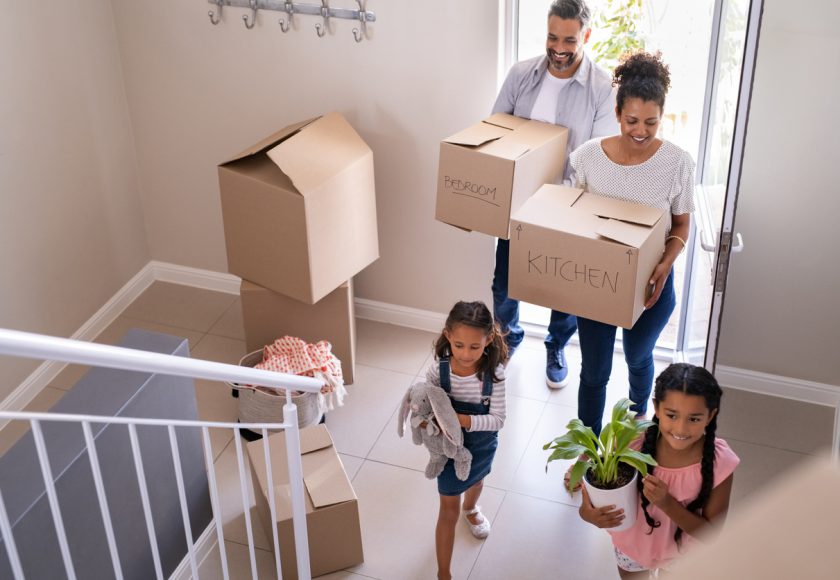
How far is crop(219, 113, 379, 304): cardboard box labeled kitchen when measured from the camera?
304cm

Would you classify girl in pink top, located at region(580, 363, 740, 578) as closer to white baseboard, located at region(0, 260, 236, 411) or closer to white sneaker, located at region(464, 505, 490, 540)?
white sneaker, located at region(464, 505, 490, 540)

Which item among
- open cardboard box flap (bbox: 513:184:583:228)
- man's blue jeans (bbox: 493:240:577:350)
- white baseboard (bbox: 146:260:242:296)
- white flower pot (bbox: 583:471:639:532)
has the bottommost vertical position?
white baseboard (bbox: 146:260:242:296)

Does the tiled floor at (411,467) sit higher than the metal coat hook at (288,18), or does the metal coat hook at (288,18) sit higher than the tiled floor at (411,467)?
the metal coat hook at (288,18)

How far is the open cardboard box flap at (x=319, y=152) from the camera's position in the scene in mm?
3014

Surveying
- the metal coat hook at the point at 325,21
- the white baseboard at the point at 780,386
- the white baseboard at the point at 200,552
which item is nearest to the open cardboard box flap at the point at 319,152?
the metal coat hook at the point at 325,21

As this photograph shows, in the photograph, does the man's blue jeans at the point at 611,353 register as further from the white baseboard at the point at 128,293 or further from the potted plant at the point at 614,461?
the white baseboard at the point at 128,293

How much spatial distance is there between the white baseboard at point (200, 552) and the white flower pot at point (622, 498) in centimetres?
118

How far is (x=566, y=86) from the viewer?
2.94 metres

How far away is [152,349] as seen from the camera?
247 centimetres

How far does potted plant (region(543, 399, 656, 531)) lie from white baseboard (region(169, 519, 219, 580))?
1161 millimetres

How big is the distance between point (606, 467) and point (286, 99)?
2.05 meters

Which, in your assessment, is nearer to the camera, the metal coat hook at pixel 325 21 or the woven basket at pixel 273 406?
the woven basket at pixel 273 406

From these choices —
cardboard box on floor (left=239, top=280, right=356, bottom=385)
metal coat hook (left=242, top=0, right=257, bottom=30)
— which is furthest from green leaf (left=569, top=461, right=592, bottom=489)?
metal coat hook (left=242, top=0, right=257, bottom=30)

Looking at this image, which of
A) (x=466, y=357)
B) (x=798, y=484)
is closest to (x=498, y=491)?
(x=466, y=357)
